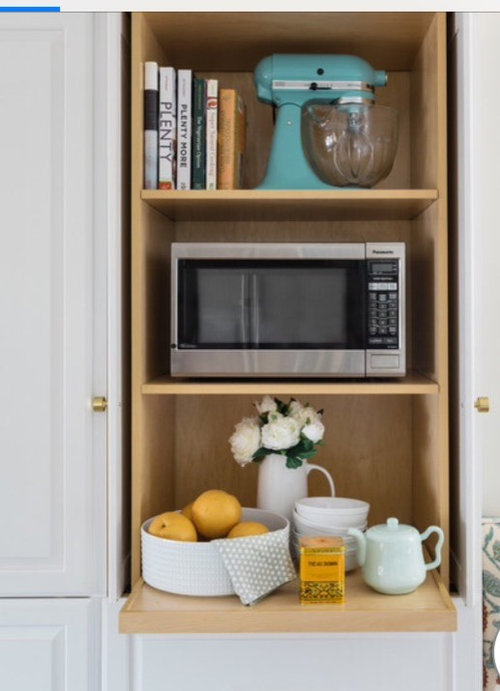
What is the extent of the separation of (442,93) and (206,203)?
0.49m

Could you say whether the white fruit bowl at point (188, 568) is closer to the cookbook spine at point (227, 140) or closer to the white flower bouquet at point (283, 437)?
the white flower bouquet at point (283, 437)

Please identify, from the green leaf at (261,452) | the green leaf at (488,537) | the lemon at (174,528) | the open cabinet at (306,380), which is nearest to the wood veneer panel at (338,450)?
the open cabinet at (306,380)

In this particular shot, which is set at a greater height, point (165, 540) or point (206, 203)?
point (206, 203)

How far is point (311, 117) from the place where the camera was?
1557mm

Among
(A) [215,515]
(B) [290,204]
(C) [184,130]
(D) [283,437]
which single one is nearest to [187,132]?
(C) [184,130]

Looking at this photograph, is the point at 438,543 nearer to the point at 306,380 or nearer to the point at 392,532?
the point at 392,532

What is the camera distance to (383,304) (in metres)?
1.47

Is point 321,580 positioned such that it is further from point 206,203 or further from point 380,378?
point 206,203

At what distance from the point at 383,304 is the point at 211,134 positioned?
47 cm

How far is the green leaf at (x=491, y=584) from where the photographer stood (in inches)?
63.4

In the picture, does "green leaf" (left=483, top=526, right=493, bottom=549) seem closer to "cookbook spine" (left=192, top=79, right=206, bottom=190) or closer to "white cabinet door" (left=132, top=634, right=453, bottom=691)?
"white cabinet door" (left=132, top=634, right=453, bottom=691)

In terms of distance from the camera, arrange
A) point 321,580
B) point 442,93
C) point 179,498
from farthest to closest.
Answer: point 179,498, point 442,93, point 321,580

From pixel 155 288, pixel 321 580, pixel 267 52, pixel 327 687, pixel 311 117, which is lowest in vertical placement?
pixel 327 687

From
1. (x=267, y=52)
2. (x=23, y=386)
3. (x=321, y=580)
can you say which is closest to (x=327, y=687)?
(x=321, y=580)
